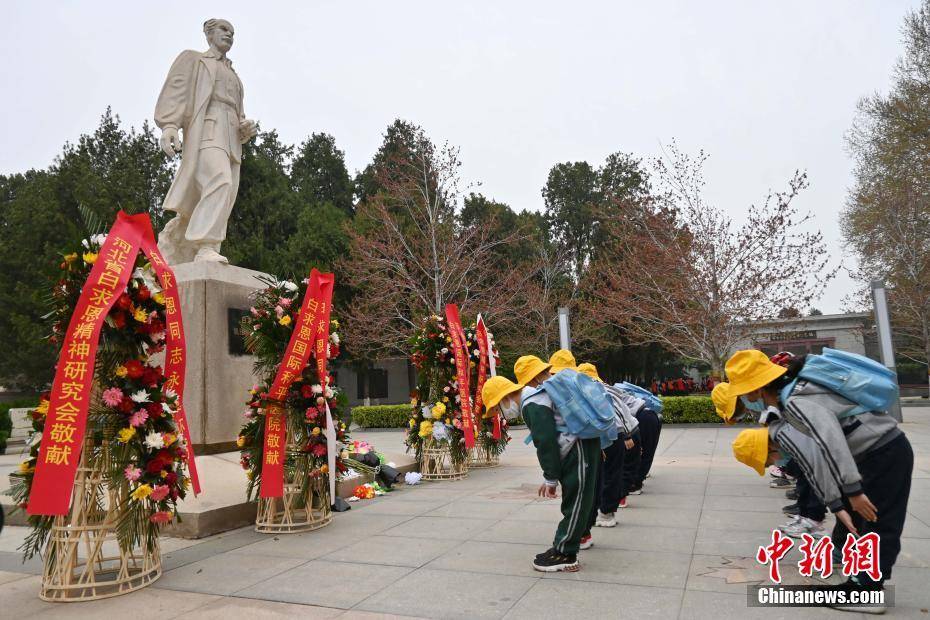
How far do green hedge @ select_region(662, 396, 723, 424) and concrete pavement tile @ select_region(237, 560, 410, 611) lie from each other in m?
13.7

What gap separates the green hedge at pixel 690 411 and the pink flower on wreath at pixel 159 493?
47.8ft

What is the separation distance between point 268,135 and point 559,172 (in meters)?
15.1

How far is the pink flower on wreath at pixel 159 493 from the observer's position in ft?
12.8

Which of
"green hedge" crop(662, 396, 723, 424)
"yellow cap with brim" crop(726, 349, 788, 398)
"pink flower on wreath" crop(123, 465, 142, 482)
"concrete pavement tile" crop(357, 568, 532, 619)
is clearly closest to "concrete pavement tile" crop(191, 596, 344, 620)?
"concrete pavement tile" crop(357, 568, 532, 619)

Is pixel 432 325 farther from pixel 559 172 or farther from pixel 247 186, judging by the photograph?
pixel 559 172

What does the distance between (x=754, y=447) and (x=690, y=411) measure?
14054 mm

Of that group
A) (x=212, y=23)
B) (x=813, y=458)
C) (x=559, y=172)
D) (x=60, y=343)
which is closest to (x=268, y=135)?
(x=559, y=172)

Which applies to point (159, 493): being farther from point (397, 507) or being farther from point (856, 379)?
point (856, 379)

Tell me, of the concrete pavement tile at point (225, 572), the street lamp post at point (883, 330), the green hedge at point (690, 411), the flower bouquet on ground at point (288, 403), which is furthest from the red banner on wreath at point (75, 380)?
the green hedge at point (690, 411)

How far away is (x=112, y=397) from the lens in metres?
3.82

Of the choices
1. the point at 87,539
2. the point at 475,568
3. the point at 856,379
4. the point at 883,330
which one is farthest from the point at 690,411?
the point at 87,539

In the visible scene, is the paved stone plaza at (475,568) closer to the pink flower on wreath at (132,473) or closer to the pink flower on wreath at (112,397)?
the pink flower on wreath at (132,473)

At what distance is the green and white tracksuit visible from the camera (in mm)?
3955

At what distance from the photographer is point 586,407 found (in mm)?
3998
